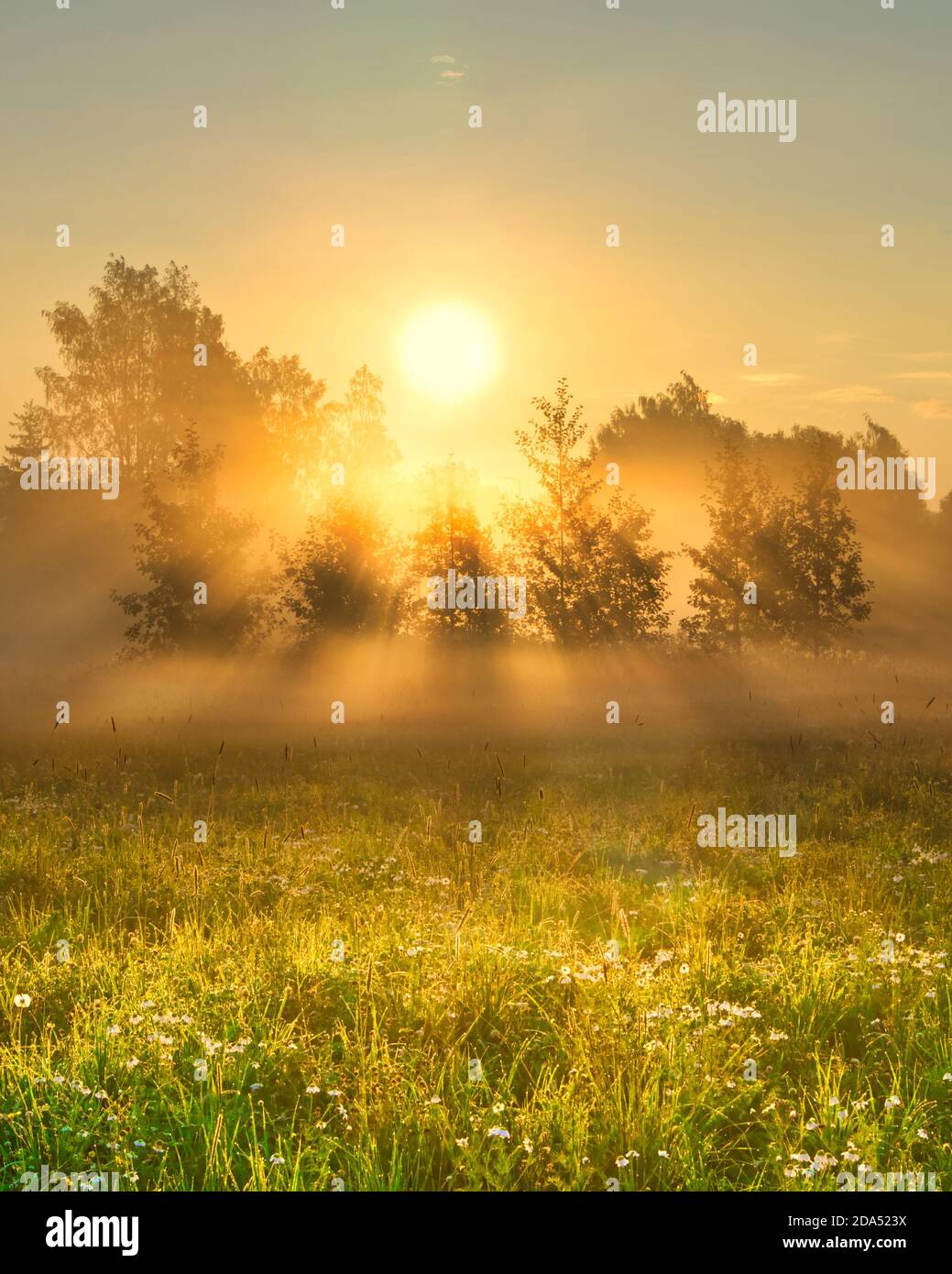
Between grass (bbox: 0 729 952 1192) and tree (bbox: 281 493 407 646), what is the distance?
1829cm

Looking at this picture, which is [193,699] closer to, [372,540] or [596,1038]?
[372,540]

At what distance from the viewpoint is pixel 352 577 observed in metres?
29.7

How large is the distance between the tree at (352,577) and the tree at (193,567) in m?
2.06

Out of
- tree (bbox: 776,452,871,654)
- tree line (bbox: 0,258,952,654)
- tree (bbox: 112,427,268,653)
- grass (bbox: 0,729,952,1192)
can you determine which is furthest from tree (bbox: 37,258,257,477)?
grass (bbox: 0,729,952,1192)

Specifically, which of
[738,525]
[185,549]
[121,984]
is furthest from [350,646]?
[121,984]

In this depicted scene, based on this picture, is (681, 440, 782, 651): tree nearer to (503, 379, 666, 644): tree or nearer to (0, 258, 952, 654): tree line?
(0, 258, 952, 654): tree line

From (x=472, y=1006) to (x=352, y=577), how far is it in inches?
963

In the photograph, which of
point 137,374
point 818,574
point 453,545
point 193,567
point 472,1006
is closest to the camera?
point 472,1006

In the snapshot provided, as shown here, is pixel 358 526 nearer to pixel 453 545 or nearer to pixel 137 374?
pixel 453 545

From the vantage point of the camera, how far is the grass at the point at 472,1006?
14.7 ft

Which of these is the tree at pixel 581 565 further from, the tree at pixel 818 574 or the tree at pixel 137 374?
the tree at pixel 137 374

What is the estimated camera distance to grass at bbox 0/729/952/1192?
4.47 metres

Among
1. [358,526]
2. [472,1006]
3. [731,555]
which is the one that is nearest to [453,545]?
[358,526]
